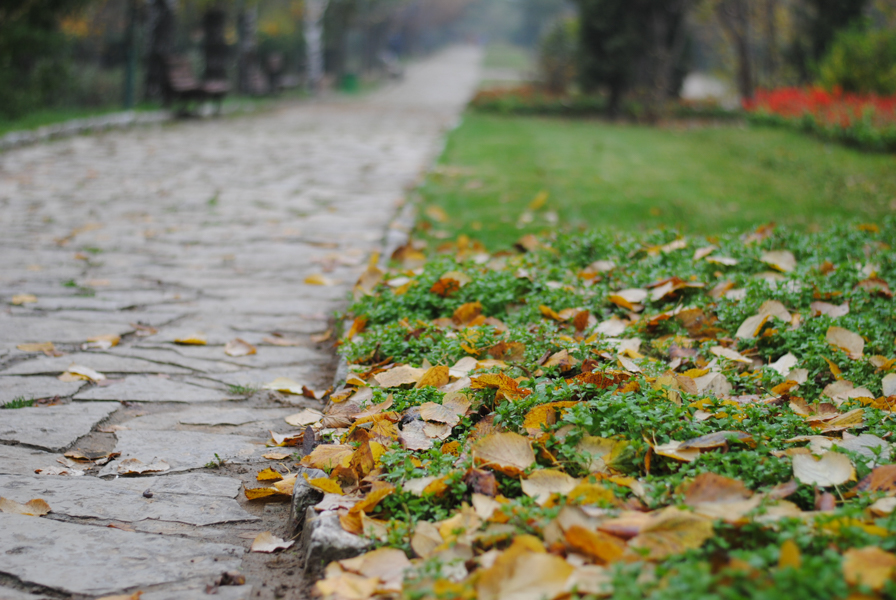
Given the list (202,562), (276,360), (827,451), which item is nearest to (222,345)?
(276,360)

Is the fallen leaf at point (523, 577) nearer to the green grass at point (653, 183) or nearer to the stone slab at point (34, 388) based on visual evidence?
the stone slab at point (34, 388)

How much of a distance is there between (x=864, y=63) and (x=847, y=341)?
1351 cm

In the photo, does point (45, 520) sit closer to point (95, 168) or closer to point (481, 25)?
point (95, 168)

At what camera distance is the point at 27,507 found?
2.01 metres

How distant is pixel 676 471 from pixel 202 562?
4.12 feet

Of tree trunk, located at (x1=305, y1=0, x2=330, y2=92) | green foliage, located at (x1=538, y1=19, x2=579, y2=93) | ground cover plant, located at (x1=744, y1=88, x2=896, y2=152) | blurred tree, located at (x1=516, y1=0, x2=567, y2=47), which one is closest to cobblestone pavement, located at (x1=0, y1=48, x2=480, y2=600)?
ground cover plant, located at (x1=744, y1=88, x2=896, y2=152)

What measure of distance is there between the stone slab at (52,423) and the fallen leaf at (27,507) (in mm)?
391

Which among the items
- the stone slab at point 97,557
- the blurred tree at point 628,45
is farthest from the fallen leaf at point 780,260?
the blurred tree at point 628,45

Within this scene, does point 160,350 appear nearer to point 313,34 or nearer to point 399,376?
point 399,376

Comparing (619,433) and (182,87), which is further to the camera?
(182,87)

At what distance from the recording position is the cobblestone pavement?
1874 mm

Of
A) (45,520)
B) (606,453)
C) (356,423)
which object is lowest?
(45,520)

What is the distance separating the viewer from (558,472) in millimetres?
1836

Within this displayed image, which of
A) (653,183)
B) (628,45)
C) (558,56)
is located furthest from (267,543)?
(558,56)
